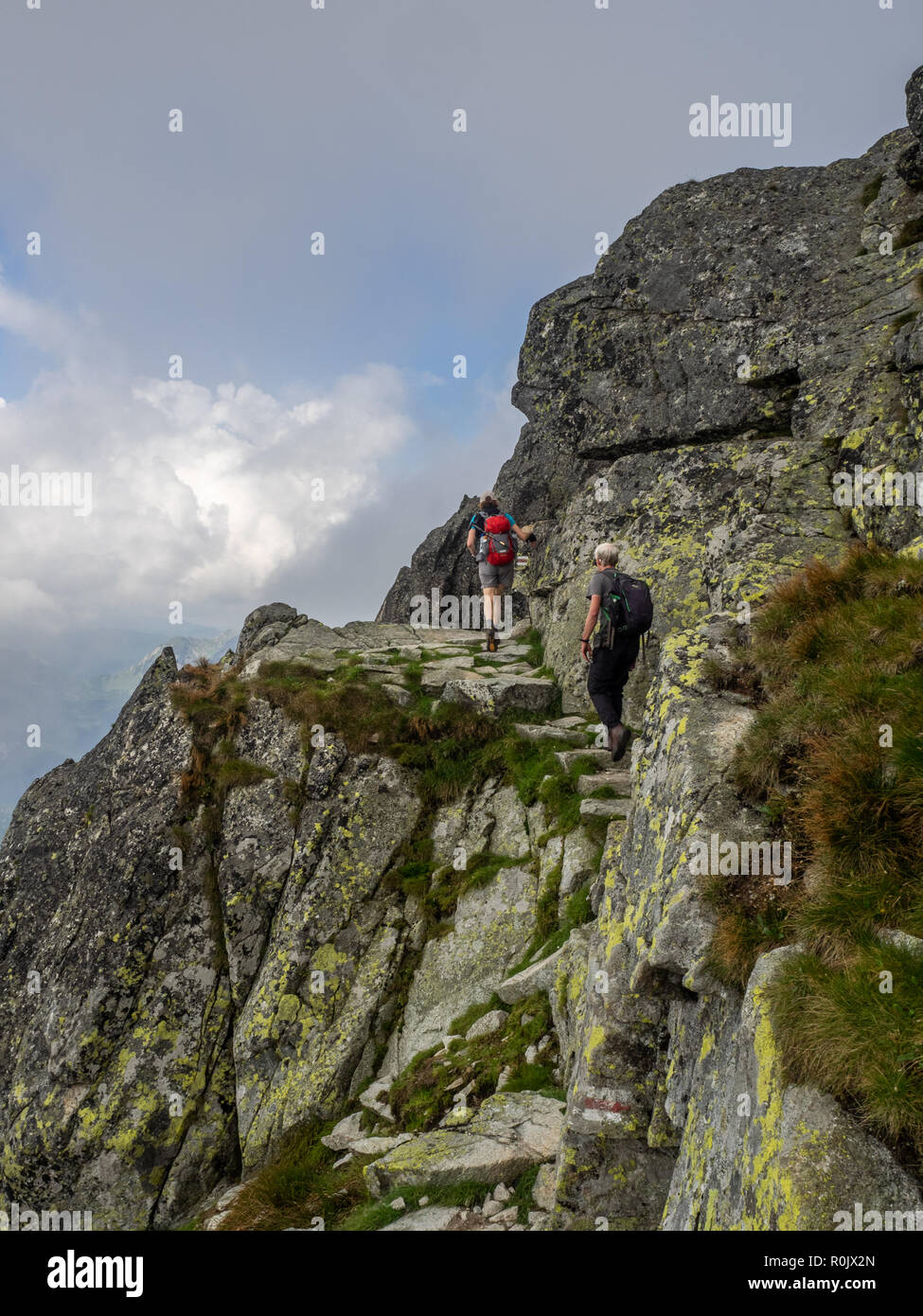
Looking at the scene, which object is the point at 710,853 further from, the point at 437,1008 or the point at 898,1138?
the point at 437,1008

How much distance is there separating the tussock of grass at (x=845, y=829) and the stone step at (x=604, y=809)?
4873mm

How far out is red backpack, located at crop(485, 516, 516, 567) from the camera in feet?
72.6

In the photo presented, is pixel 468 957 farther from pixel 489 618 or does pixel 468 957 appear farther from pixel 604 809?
pixel 489 618

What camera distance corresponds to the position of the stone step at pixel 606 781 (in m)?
14.7

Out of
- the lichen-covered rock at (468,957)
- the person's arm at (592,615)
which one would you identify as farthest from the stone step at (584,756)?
the person's arm at (592,615)

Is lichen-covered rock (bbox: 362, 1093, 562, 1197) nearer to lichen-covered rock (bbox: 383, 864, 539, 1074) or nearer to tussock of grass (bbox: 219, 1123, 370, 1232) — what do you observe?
tussock of grass (bbox: 219, 1123, 370, 1232)

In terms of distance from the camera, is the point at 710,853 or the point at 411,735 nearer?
the point at 710,853

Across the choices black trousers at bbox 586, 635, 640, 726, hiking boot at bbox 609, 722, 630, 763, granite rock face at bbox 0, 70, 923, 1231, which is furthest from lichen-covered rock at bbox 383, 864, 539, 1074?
black trousers at bbox 586, 635, 640, 726

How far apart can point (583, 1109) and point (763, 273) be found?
81.7 feet

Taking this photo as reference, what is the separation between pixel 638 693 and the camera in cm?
1759

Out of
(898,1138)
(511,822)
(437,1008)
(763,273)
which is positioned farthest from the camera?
(763,273)
